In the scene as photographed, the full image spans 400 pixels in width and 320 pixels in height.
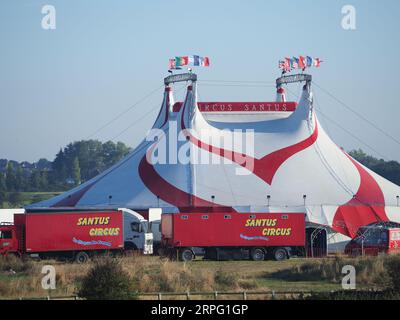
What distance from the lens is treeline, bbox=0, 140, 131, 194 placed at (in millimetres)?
116750

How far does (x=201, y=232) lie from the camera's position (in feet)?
110

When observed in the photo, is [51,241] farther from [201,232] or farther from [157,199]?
[157,199]

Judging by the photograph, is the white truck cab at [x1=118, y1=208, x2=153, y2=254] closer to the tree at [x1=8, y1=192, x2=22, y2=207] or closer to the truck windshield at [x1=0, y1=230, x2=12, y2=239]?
the truck windshield at [x1=0, y1=230, x2=12, y2=239]

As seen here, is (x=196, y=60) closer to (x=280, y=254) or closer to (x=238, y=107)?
(x=238, y=107)

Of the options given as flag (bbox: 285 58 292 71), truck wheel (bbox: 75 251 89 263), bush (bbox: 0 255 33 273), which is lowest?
bush (bbox: 0 255 33 273)

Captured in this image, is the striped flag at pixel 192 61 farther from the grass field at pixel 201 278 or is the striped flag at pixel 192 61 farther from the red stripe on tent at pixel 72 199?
the grass field at pixel 201 278

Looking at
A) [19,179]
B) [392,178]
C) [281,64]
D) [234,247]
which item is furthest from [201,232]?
[19,179]

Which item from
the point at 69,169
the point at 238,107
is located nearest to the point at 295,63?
the point at 238,107

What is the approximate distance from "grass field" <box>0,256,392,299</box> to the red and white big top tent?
9385mm

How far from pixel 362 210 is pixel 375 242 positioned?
4100 millimetres

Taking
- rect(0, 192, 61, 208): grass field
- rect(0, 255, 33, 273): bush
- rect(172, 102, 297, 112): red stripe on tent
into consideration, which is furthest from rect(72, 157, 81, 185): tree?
rect(0, 255, 33, 273): bush

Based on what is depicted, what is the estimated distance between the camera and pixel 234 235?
33656 millimetres

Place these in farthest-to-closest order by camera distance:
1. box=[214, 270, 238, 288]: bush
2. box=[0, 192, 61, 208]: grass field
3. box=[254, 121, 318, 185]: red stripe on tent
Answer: box=[0, 192, 61, 208]: grass field, box=[254, 121, 318, 185]: red stripe on tent, box=[214, 270, 238, 288]: bush

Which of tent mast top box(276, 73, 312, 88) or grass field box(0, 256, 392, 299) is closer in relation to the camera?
grass field box(0, 256, 392, 299)
